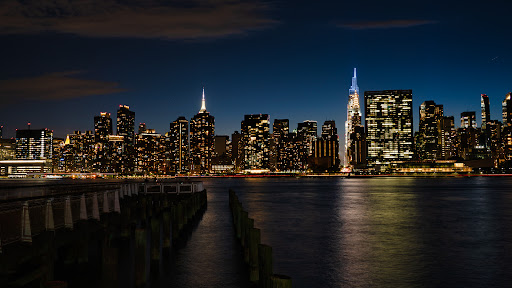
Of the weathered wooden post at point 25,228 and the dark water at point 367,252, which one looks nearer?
the weathered wooden post at point 25,228

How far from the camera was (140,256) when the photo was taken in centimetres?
1564

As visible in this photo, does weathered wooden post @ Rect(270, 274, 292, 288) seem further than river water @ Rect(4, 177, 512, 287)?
No

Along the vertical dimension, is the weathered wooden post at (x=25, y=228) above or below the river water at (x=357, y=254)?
above

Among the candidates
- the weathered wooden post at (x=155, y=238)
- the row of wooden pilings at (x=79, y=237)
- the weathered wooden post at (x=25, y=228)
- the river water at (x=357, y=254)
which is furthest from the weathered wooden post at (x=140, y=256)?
the weathered wooden post at (x=25, y=228)

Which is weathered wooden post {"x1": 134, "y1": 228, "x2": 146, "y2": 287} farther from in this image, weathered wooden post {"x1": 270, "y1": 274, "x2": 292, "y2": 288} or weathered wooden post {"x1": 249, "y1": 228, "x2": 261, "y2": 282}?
weathered wooden post {"x1": 270, "y1": 274, "x2": 292, "y2": 288}

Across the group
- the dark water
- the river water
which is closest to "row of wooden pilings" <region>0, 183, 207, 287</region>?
the river water

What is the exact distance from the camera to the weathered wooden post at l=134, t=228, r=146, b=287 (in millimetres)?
15445

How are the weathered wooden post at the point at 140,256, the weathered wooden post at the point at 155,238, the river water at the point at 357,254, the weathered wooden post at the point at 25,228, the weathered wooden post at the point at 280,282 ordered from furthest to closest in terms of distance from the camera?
1. the river water at the point at 357,254
2. the weathered wooden post at the point at 155,238
3. the weathered wooden post at the point at 140,256
4. the weathered wooden post at the point at 25,228
5. the weathered wooden post at the point at 280,282

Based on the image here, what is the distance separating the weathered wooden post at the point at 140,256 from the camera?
1545cm

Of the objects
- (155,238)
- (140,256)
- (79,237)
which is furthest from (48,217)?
(155,238)

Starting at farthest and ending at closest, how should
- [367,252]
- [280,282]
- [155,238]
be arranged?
1. [367,252]
2. [155,238]
3. [280,282]

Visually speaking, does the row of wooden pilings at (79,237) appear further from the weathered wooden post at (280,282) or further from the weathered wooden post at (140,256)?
the weathered wooden post at (280,282)

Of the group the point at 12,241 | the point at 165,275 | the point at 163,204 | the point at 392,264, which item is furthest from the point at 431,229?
the point at 12,241

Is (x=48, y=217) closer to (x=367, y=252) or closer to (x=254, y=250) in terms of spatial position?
(x=254, y=250)
